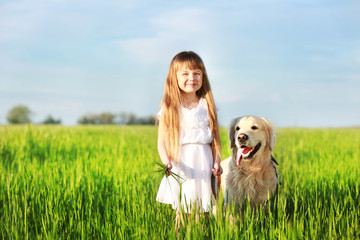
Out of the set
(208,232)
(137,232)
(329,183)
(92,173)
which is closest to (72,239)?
(137,232)

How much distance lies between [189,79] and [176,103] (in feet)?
0.84

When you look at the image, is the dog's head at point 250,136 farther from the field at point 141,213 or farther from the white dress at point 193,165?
the field at point 141,213

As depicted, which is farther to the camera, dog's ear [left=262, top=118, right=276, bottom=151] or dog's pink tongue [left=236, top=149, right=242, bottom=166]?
dog's ear [left=262, top=118, right=276, bottom=151]

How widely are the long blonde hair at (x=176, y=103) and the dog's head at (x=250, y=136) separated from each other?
0.24 m

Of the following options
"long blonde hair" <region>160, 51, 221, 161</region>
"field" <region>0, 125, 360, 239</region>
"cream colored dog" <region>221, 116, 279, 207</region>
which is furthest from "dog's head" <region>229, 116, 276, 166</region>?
"field" <region>0, 125, 360, 239</region>

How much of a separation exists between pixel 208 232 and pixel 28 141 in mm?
6130

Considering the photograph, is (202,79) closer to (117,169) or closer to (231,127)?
(231,127)

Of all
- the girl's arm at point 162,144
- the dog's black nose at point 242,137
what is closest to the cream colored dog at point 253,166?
the dog's black nose at point 242,137

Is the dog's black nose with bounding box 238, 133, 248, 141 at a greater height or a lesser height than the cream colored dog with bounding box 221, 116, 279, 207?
greater

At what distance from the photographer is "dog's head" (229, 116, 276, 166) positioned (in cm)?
333

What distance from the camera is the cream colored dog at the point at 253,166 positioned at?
3.44m

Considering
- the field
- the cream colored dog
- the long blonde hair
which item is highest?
the long blonde hair

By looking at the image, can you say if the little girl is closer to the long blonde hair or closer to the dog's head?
the long blonde hair

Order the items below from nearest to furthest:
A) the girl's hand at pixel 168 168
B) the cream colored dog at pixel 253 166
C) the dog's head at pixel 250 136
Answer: the girl's hand at pixel 168 168 < the dog's head at pixel 250 136 < the cream colored dog at pixel 253 166
